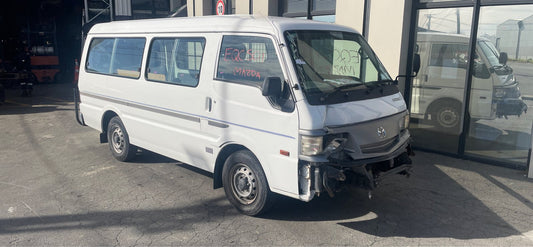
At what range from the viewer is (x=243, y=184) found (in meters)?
4.81

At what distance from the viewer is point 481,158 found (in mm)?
7047

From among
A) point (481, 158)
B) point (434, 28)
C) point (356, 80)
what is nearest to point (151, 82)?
point (356, 80)

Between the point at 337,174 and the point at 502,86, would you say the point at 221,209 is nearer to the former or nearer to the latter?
the point at 337,174

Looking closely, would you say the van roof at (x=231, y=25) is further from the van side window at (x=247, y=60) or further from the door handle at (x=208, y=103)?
the door handle at (x=208, y=103)

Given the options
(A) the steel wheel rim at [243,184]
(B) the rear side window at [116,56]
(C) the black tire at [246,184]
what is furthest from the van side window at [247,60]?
(B) the rear side window at [116,56]

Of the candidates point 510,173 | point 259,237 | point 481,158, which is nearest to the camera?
point 259,237

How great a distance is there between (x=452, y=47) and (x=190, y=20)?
4494mm

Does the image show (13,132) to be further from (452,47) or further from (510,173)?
(510,173)

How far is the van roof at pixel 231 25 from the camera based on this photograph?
468 cm

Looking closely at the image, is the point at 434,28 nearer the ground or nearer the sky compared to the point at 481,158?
nearer the sky

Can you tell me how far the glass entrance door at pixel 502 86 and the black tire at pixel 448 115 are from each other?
0.24m

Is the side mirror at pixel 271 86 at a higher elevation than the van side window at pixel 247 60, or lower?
lower

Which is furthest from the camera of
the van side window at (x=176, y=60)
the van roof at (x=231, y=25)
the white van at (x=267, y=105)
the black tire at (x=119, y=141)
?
the black tire at (x=119, y=141)

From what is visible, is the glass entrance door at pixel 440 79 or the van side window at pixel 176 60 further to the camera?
the glass entrance door at pixel 440 79
